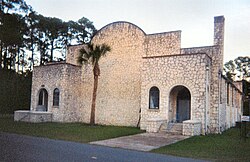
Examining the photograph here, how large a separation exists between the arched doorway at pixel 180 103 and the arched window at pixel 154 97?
1.27 m

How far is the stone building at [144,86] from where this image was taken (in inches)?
643

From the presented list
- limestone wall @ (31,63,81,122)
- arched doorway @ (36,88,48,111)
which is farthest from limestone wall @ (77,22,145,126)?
arched doorway @ (36,88,48,111)

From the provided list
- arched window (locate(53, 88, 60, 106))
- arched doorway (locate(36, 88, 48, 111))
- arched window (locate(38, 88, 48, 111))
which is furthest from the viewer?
arched window (locate(38, 88, 48, 111))

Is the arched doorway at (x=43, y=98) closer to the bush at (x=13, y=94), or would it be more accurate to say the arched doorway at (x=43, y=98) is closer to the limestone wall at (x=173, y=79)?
the bush at (x=13, y=94)

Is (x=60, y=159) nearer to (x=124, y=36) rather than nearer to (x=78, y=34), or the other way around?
(x=124, y=36)

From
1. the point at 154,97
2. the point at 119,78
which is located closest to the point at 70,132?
the point at 154,97

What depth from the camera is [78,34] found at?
4038 cm

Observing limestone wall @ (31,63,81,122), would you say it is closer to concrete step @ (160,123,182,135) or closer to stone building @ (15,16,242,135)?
stone building @ (15,16,242,135)

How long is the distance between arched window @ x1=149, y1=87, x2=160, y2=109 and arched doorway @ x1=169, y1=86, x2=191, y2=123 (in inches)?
49.8

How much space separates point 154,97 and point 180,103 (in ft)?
7.66

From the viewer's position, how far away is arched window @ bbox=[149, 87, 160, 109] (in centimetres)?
1761

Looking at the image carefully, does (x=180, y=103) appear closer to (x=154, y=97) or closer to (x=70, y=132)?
(x=154, y=97)

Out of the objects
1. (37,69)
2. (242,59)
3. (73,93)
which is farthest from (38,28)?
(242,59)

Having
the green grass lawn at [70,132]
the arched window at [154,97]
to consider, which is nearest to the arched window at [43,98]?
the green grass lawn at [70,132]
